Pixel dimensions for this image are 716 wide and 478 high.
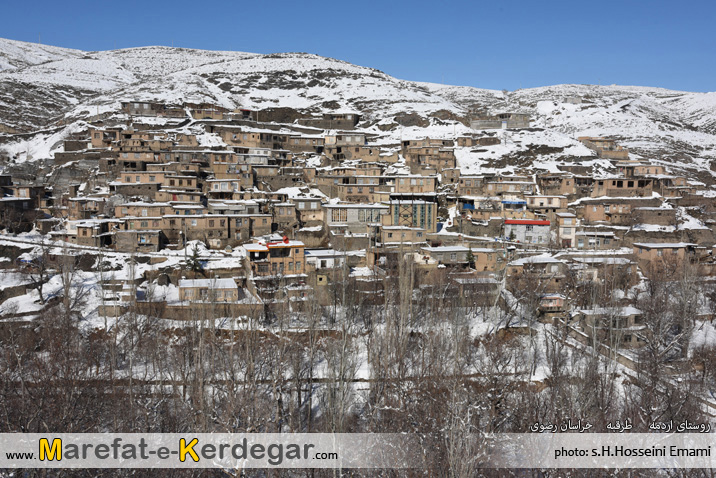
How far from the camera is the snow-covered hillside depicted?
187 ft

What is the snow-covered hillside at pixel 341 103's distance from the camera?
187ft

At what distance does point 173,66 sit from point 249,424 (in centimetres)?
11358

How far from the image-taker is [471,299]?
88.8 ft

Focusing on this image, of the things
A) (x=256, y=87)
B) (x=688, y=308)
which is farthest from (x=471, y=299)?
(x=256, y=87)

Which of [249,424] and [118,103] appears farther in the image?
[118,103]

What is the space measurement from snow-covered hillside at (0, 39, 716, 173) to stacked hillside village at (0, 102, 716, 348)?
9463 mm

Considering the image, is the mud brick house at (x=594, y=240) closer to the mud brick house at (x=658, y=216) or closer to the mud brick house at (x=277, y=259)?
the mud brick house at (x=658, y=216)

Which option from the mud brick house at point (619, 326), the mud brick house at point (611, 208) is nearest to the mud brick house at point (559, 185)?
the mud brick house at point (611, 208)

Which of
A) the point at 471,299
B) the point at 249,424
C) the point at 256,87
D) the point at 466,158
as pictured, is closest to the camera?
the point at 249,424

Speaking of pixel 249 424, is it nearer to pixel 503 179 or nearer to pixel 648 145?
pixel 503 179

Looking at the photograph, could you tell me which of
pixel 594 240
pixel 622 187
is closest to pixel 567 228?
pixel 594 240

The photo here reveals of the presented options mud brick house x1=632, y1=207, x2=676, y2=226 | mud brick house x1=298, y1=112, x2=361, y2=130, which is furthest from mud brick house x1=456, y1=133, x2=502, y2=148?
mud brick house x1=632, y1=207, x2=676, y2=226

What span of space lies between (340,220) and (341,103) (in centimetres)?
3863

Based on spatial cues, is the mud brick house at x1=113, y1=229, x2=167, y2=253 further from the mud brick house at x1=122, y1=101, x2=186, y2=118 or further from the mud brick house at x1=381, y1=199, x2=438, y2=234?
the mud brick house at x1=122, y1=101, x2=186, y2=118
